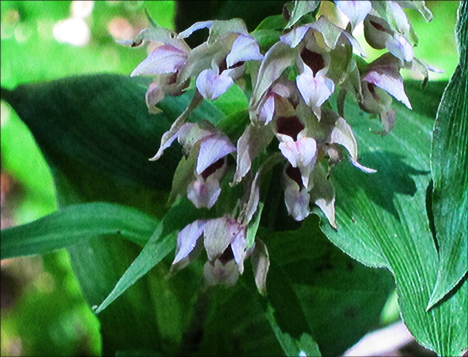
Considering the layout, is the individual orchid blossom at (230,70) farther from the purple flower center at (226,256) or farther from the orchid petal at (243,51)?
the purple flower center at (226,256)

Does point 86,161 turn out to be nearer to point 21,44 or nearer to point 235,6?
point 235,6

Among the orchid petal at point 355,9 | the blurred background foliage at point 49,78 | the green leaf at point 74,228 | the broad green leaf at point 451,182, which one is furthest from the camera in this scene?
the blurred background foliage at point 49,78

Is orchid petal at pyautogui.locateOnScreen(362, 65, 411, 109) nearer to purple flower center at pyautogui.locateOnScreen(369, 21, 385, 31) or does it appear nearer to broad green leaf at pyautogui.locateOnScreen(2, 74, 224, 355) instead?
purple flower center at pyautogui.locateOnScreen(369, 21, 385, 31)

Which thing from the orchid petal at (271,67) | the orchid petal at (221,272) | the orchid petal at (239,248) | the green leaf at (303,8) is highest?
the green leaf at (303,8)

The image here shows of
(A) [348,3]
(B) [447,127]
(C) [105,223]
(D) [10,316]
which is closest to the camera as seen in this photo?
(A) [348,3]

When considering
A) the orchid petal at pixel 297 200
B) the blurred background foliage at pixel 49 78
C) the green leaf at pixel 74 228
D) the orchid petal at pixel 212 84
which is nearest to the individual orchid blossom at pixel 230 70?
the orchid petal at pixel 212 84

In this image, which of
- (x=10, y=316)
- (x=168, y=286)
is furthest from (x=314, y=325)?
(x=10, y=316)

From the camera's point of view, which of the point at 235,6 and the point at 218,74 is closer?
the point at 218,74
